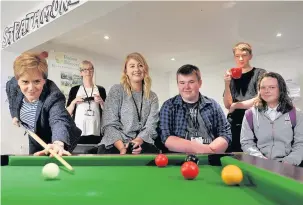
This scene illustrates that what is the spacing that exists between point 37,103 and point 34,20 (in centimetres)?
195

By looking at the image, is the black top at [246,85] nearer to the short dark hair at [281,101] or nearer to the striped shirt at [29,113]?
the short dark hair at [281,101]

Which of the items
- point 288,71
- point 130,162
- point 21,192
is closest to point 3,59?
point 130,162

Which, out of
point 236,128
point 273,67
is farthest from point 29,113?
point 273,67

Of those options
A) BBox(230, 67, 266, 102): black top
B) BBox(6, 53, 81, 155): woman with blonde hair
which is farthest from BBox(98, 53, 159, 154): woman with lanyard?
BBox(230, 67, 266, 102): black top

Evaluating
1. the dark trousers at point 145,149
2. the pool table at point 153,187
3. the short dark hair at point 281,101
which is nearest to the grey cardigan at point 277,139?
the short dark hair at point 281,101

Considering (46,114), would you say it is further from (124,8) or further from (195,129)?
(124,8)

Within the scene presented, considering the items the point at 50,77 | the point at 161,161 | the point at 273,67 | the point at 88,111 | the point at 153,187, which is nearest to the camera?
the point at 153,187

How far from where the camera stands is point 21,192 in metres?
0.96

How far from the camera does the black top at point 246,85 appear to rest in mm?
3189

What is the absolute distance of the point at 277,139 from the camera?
245 centimetres

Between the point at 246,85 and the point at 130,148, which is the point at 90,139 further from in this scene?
the point at 246,85

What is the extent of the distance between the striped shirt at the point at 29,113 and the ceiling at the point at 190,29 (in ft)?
6.46

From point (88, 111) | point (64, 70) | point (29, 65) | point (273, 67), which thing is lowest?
point (88, 111)

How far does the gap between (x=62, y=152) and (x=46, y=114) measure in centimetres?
77
